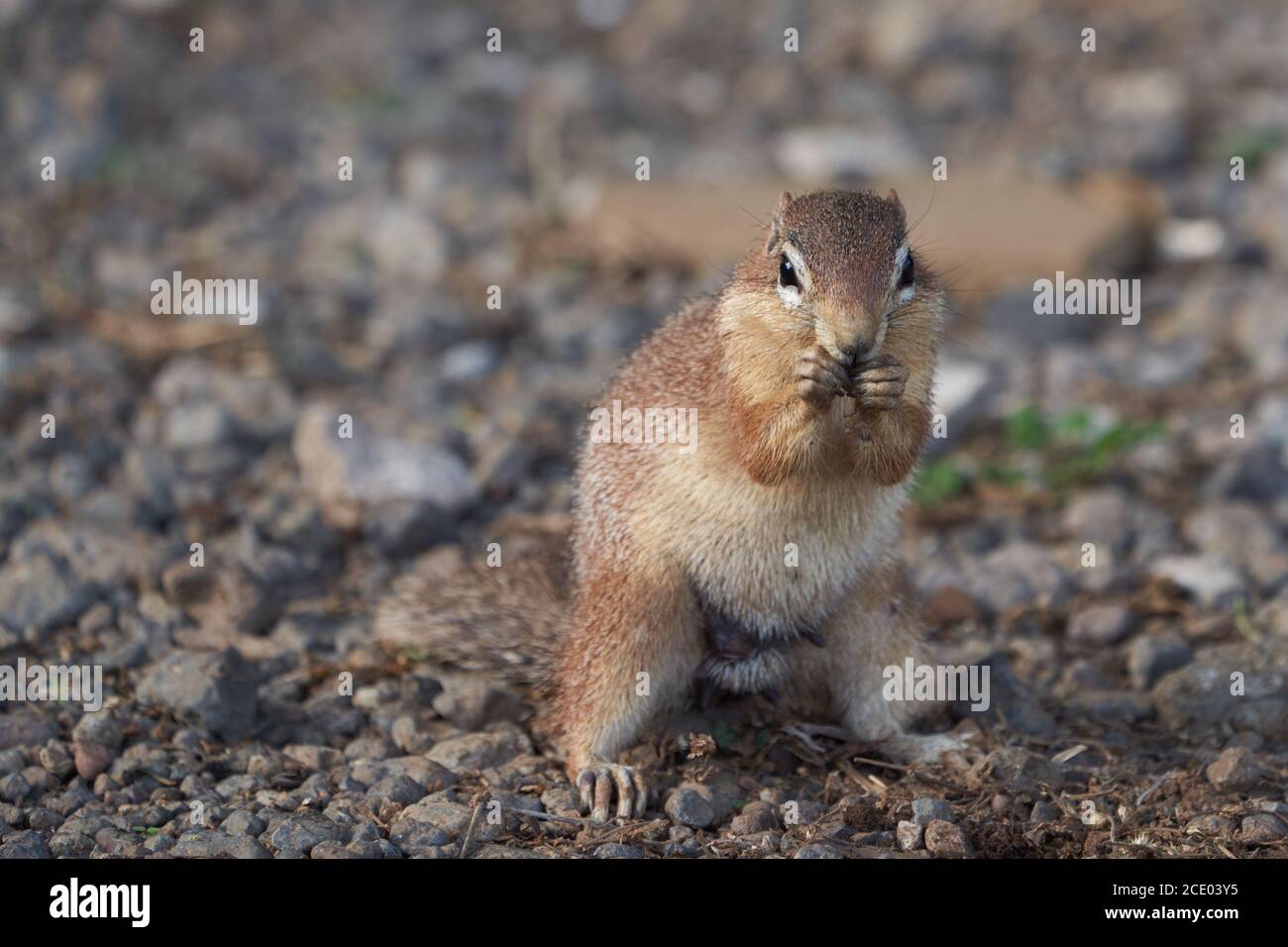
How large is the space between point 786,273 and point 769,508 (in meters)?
0.75

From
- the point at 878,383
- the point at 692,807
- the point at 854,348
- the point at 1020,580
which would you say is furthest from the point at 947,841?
the point at 1020,580

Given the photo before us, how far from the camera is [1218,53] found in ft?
41.9

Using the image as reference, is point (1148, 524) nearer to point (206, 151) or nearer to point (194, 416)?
point (194, 416)

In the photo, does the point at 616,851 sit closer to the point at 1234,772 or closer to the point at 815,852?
the point at 815,852

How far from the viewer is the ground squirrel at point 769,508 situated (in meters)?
4.94

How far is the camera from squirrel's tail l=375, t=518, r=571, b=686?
5.85 m

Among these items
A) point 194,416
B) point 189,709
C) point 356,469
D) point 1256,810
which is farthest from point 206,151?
point 1256,810

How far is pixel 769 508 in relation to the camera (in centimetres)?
520

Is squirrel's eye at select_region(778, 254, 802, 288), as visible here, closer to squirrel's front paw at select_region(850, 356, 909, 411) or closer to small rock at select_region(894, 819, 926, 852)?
squirrel's front paw at select_region(850, 356, 909, 411)

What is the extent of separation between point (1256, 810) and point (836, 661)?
1.40 meters

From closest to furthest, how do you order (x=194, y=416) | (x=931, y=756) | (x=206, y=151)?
(x=931, y=756) → (x=194, y=416) → (x=206, y=151)

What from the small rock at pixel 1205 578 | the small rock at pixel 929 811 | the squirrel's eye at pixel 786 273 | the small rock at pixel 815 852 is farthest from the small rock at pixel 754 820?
the small rock at pixel 1205 578

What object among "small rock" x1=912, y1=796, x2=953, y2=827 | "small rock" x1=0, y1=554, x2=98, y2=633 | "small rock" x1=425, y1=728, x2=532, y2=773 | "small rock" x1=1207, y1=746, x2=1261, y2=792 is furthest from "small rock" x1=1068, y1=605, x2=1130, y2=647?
"small rock" x1=0, y1=554, x2=98, y2=633

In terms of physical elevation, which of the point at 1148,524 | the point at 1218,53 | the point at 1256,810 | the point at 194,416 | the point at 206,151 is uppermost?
the point at 1218,53
